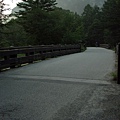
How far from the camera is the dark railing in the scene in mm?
9430

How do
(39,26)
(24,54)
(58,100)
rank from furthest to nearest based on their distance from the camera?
1. (39,26)
2. (24,54)
3. (58,100)

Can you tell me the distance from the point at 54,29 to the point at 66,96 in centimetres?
2355

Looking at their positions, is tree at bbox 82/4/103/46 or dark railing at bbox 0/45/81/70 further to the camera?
tree at bbox 82/4/103/46

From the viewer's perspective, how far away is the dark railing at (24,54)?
943cm

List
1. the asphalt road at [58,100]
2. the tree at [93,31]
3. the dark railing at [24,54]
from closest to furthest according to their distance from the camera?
the asphalt road at [58,100]
the dark railing at [24,54]
the tree at [93,31]

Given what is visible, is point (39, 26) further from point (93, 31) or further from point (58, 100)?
point (93, 31)

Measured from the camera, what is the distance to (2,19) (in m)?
17.6

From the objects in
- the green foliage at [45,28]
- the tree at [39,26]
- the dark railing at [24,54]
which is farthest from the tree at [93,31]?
the dark railing at [24,54]

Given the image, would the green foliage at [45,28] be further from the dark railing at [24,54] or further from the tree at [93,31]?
the tree at [93,31]

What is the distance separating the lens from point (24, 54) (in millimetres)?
13125

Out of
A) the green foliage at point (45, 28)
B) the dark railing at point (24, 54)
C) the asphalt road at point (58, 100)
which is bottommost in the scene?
the asphalt road at point (58, 100)

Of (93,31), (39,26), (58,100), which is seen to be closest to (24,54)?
(58,100)

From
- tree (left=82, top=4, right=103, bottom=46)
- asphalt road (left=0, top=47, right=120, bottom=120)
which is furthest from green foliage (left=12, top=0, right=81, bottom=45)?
tree (left=82, top=4, right=103, bottom=46)

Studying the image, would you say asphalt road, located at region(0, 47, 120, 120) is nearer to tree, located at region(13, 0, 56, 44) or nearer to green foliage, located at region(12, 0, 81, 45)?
tree, located at region(13, 0, 56, 44)
